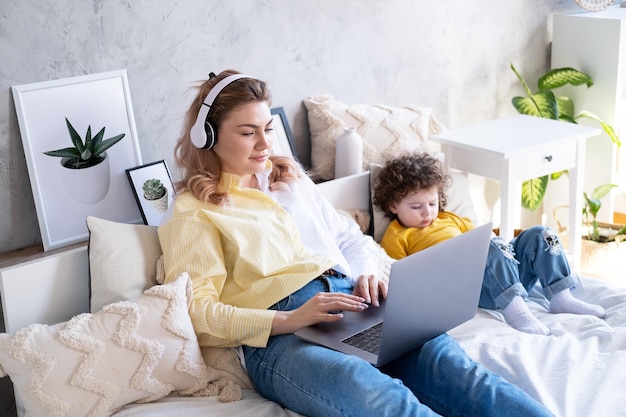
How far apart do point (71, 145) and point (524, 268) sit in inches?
50.4

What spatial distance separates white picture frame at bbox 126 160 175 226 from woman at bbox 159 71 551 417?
0.90 feet

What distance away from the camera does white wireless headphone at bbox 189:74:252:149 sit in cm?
200

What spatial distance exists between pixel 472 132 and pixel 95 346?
1691 mm

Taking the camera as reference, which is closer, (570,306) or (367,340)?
(367,340)

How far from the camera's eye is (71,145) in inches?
88.2

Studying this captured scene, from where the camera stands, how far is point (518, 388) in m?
1.71

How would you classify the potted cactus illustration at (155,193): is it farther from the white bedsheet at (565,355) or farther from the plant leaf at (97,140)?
the white bedsheet at (565,355)

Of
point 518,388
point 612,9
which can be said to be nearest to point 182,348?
point 518,388

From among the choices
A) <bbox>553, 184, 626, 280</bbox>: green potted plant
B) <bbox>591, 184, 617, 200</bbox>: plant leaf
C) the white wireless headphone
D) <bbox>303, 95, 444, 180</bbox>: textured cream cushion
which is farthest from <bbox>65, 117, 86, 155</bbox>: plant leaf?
<bbox>591, 184, 617, 200</bbox>: plant leaf

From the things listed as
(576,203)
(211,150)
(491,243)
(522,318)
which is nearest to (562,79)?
(576,203)

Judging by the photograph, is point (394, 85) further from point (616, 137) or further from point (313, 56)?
point (616, 137)

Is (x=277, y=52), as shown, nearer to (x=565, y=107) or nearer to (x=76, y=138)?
(x=76, y=138)

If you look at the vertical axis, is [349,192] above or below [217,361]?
above

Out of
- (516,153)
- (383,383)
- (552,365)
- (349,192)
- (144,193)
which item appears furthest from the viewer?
(516,153)
